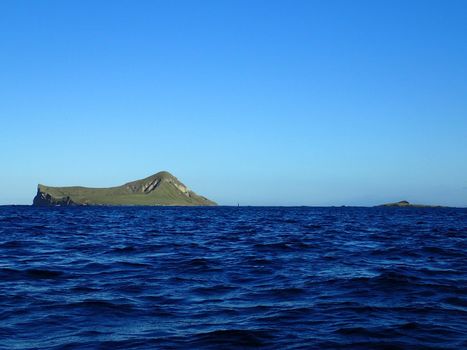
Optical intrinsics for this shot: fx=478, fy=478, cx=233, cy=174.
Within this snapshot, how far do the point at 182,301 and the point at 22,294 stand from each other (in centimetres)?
524

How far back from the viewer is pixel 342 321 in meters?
12.2

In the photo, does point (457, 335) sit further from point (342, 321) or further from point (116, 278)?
point (116, 278)

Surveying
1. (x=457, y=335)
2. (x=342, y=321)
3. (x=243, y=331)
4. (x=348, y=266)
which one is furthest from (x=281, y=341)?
(x=348, y=266)

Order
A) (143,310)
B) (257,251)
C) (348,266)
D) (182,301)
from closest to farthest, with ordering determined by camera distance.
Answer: (143,310)
(182,301)
(348,266)
(257,251)

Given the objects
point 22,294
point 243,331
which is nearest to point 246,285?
point 243,331

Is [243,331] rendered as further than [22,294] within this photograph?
No

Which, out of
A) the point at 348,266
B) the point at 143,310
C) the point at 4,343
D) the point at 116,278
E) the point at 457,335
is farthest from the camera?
the point at 348,266

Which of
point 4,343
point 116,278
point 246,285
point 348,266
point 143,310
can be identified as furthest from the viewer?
point 348,266

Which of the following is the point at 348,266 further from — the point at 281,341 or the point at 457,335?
the point at 281,341

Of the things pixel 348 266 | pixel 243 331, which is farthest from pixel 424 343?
pixel 348 266

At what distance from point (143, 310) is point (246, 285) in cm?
490

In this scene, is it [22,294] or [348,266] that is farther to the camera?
[348,266]

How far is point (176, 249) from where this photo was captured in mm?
29266

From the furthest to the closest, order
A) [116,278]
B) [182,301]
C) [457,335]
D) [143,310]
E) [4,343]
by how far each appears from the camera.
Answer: [116,278]
[182,301]
[143,310]
[457,335]
[4,343]
